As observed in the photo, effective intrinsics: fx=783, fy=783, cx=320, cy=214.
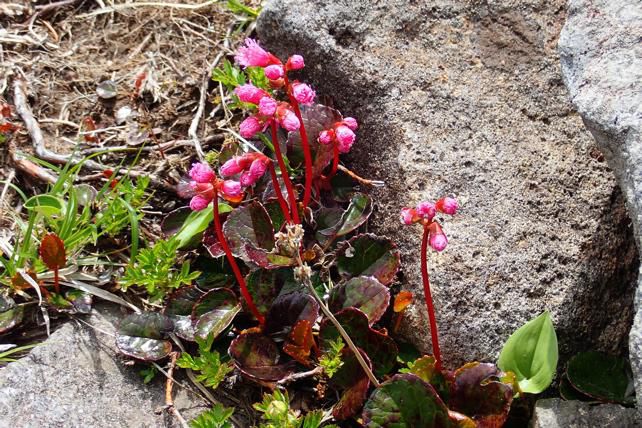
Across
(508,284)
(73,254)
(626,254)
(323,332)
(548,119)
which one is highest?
(548,119)

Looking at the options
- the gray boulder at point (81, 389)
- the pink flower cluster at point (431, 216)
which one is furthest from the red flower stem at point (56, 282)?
the pink flower cluster at point (431, 216)

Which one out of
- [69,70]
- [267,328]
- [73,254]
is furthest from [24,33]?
[267,328]

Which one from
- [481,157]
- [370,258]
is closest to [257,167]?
[370,258]

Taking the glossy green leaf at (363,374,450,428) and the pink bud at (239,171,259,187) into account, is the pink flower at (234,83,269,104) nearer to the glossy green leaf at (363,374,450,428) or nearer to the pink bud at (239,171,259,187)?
the pink bud at (239,171,259,187)

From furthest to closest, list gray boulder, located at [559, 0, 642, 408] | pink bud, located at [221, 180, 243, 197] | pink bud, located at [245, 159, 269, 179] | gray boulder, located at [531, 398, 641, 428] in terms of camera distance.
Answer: pink bud, located at [245, 159, 269, 179], pink bud, located at [221, 180, 243, 197], gray boulder, located at [531, 398, 641, 428], gray boulder, located at [559, 0, 642, 408]

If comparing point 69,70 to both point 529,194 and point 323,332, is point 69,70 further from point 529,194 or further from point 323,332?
point 529,194

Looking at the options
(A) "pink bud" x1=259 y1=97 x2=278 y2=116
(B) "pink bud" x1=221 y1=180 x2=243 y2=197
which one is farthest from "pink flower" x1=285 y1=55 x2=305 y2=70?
(B) "pink bud" x1=221 y1=180 x2=243 y2=197

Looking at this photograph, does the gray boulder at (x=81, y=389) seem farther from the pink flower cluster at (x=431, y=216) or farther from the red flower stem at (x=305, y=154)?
the pink flower cluster at (x=431, y=216)
